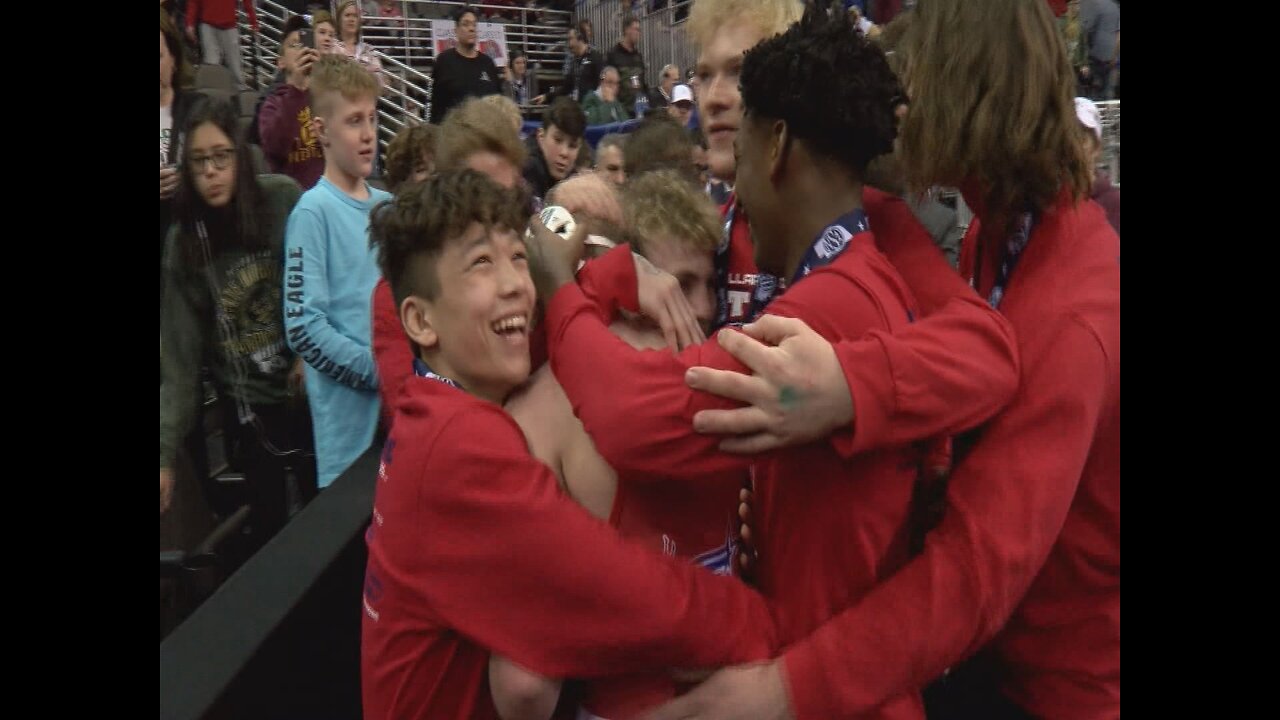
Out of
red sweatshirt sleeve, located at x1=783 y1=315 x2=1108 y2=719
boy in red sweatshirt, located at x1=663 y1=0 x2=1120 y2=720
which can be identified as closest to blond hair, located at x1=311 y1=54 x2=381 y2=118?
boy in red sweatshirt, located at x1=663 y1=0 x2=1120 y2=720

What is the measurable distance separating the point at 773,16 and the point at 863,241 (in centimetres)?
86

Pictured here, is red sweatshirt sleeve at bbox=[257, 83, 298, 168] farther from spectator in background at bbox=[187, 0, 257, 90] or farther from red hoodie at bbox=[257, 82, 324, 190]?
spectator in background at bbox=[187, 0, 257, 90]

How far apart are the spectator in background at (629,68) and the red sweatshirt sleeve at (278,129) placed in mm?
6472

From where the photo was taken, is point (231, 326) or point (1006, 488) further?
point (231, 326)

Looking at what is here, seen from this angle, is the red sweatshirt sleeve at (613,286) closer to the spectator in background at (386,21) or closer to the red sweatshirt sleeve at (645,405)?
the red sweatshirt sleeve at (645,405)

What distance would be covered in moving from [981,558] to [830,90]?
2.20 feet

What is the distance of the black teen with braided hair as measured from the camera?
127 cm

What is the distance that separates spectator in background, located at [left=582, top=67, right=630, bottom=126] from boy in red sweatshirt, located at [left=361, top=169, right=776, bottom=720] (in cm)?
883

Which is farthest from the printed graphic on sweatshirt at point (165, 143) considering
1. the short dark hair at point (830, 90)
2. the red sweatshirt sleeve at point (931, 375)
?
the red sweatshirt sleeve at point (931, 375)

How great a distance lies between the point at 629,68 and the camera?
11.8m

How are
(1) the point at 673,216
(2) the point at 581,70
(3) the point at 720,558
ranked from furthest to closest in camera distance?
1. (2) the point at 581,70
2. (1) the point at 673,216
3. (3) the point at 720,558

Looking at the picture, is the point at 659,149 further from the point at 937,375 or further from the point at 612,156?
the point at 937,375

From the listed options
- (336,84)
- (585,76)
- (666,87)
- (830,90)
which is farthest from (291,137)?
(585,76)
